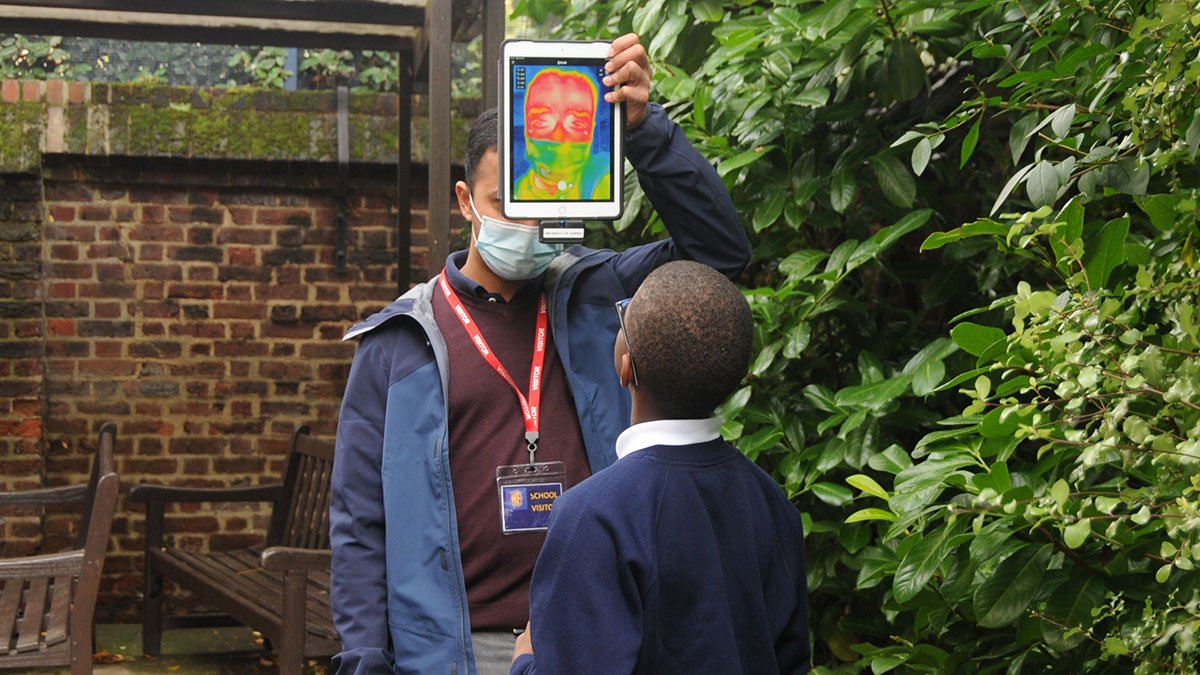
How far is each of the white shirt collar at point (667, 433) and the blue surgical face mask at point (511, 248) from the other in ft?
1.88

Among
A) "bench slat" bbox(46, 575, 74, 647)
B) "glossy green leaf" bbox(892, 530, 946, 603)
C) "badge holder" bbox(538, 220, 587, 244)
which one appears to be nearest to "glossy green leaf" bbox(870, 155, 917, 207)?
"glossy green leaf" bbox(892, 530, 946, 603)

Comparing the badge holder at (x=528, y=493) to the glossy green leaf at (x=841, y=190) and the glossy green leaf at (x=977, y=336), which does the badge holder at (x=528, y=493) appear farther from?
the glossy green leaf at (x=841, y=190)

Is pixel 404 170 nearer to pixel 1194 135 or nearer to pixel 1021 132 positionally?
pixel 1021 132

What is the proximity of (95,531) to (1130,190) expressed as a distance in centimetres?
311

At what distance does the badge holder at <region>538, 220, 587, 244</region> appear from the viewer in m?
2.01

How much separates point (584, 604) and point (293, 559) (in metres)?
2.51

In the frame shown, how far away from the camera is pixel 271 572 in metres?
4.70

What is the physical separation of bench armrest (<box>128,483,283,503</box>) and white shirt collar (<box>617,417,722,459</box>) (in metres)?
3.88

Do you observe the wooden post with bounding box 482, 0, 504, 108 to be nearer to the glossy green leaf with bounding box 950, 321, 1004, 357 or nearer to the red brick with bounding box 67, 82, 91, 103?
the glossy green leaf with bounding box 950, 321, 1004, 357

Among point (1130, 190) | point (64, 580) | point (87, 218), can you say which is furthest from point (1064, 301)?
point (87, 218)

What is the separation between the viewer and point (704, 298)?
5.67ft

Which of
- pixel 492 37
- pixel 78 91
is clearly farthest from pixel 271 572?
pixel 78 91

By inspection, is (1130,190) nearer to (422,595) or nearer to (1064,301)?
(1064,301)

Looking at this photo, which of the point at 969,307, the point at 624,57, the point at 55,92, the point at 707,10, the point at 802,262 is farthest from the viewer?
the point at 55,92
